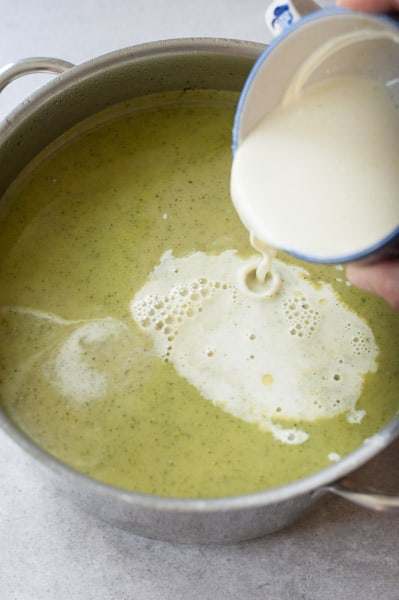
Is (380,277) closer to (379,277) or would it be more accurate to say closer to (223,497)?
(379,277)

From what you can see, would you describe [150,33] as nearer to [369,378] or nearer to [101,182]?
[101,182]

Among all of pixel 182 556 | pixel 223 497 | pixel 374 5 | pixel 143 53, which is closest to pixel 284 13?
pixel 374 5

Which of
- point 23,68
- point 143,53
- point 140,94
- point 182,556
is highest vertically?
point 23,68

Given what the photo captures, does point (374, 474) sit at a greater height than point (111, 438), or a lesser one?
lesser

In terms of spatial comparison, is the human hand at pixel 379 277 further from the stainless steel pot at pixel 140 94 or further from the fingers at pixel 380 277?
the stainless steel pot at pixel 140 94

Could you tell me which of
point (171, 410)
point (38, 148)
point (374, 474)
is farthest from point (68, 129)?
point (374, 474)

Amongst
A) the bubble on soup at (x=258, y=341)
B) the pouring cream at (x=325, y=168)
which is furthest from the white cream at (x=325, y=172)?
the bubble on soup at (x=258, y=341)

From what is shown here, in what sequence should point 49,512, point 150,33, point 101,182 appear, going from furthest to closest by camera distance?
point 150,33 < point 101,182 < point 49,512
